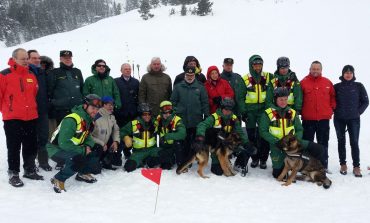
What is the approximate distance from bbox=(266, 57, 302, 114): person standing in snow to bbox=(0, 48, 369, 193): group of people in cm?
2

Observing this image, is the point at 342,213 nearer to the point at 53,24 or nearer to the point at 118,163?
the point at 118,163

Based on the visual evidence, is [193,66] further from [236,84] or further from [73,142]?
[73,142]

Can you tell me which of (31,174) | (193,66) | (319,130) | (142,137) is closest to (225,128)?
(193,66)

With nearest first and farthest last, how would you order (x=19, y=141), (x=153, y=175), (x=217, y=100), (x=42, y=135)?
(x=153, y=175) → (x=19, y=141) → (x=42, y=135) → (x=217, y=100)

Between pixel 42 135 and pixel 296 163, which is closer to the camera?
pixel 296 163

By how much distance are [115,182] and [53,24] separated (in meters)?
66.0

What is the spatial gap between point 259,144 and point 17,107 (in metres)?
4.35

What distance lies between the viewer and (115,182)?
5.66 m

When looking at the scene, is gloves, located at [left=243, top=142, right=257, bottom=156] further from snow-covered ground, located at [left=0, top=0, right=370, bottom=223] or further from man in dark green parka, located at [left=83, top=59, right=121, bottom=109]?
man in dark green parka, located at [left=83, top=59, right=121, bottom=109]

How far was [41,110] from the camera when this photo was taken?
5801 millimetres

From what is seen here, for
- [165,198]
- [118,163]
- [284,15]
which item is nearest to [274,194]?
[165,198]

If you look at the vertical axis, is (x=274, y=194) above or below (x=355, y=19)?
below

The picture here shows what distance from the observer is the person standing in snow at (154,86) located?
685 cm

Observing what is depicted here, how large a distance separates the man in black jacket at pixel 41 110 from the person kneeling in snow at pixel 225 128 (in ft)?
8.97
